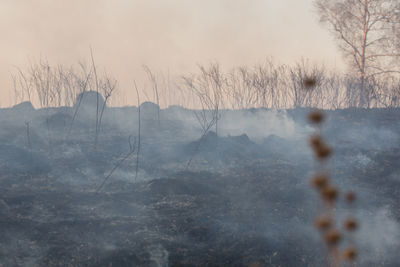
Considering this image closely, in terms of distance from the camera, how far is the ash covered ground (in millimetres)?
9250

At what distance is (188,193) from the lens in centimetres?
1294

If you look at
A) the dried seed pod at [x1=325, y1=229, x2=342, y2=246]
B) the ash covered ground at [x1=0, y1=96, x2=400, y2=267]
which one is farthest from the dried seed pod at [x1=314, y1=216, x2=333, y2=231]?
the ash covered ground at [x1=0, y1=96, x2=400, y2=267]

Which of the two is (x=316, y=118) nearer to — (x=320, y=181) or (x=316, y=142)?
(x=316, y=142)

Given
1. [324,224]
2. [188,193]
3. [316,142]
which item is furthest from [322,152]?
[188,193]

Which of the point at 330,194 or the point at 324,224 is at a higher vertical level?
the point at 330,194

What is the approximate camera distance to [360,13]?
875 inches

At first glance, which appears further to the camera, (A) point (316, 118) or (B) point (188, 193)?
(B) point (188, 193)

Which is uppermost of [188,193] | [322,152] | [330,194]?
[322,152]

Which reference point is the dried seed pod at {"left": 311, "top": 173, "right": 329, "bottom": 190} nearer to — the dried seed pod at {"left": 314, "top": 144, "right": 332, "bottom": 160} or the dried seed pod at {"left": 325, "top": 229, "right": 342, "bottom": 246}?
Answer: the dried seed pod at {"left": 314, "top": 144, "right": 332, "bottom": 160}

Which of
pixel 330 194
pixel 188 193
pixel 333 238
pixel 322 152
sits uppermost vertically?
pixel 322 152

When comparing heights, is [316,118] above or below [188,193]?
above

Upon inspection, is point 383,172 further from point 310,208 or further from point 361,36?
point 361,36

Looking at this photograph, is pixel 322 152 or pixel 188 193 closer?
pixel 322 152

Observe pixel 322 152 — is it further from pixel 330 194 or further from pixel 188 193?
pixel 188 193
